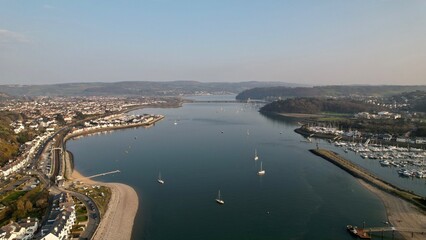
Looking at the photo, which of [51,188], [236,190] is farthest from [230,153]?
[51,188]

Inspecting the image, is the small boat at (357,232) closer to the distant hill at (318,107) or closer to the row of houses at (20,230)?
the row of houses at (20,230)

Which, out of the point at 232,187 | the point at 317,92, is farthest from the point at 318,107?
the point at 232,187

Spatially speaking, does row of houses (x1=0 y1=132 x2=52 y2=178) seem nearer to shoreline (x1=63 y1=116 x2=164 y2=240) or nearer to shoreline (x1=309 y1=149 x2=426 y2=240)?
shoreline (x1=63 y1=116 x2=164 y2=240)

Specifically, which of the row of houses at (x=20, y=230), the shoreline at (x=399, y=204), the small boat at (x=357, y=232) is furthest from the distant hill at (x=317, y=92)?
the row of houses at (x=20, y=230)

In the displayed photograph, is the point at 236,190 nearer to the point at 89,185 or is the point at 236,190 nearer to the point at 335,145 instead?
the point at 89,185

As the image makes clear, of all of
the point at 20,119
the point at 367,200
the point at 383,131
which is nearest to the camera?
the point at 367,200

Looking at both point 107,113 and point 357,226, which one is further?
point 107,113
